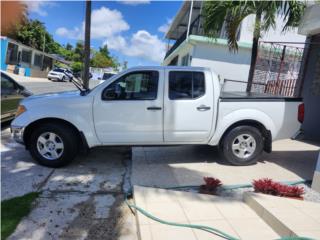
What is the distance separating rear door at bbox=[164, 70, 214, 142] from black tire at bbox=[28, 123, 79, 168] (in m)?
Result: 1.68

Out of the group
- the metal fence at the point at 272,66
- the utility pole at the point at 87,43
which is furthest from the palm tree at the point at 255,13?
the utility pole at the point at 87,43

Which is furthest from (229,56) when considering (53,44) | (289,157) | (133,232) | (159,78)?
(53,44)

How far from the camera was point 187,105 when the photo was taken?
5816 millimetres

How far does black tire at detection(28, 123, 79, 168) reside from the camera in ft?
18.5

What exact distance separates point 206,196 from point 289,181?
1754 millimetres

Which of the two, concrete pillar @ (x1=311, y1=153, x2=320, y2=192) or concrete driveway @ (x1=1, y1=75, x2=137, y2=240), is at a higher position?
concrete pillar @ (x1=311, y1=153, x2=320, y2=192)

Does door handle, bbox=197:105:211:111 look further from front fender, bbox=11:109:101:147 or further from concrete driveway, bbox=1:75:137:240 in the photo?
front fender, bbox=11:109:101:147

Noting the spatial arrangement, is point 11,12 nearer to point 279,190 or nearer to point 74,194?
point 74,194

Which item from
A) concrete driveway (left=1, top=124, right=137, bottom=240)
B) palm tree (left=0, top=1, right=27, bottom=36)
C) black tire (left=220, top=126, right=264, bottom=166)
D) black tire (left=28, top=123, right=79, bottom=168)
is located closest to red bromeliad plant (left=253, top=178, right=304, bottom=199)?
black tire (left=220, top=126, right=264, bottom=166)

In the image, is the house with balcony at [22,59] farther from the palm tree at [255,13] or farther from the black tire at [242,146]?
the black tire at [242,146]

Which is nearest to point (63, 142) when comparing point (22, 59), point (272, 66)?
point (272, 66)

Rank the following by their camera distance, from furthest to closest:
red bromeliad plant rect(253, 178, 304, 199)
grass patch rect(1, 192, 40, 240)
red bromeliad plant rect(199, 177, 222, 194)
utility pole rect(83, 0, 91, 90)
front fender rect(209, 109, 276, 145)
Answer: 1. utility pole rect(83, 0, 91, 90)
2. front fender rect(209, 109, 276, 145)
3. red bromeliad plant rect(199, 177, 222, 194)
4. red bromeliad plant rect(253, 178, 304, 199)
5. grass patch rect(1, 192, 40, 240)

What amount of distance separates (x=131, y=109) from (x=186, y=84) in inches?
44.5

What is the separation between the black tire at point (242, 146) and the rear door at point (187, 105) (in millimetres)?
430
